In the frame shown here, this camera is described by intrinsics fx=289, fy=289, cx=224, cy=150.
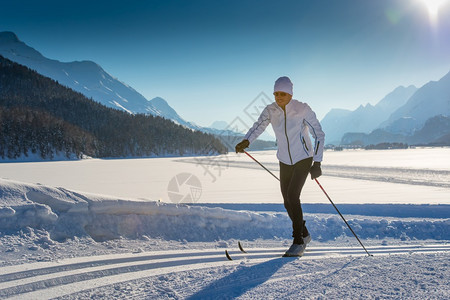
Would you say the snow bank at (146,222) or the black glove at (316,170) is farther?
the snow bank at (146,222)

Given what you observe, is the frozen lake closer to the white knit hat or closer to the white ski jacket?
the white ski jacket

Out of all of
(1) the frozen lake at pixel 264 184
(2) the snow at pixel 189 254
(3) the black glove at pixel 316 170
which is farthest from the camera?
(1) the frozen lake at pixel 264 184

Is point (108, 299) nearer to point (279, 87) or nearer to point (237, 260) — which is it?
point (237, 260)

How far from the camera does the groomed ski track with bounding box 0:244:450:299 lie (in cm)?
222

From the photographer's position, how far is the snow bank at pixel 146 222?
3.60 meters

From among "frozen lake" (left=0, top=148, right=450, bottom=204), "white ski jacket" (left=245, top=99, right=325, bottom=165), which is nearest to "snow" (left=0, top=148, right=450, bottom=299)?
"white ski jacket" (left=245, top=99, right=325, bottom=165)

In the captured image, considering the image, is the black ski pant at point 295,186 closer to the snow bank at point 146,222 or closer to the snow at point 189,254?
the snow at point 189,254

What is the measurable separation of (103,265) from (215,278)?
115 centimetres

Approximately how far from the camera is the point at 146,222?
425 centimetres

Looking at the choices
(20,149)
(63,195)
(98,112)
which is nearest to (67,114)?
(98,112)

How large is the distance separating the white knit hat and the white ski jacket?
0.54 ft

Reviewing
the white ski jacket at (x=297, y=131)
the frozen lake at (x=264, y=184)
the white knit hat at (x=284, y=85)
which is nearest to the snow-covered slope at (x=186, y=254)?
the white ski jacket at (x=297, y=131)

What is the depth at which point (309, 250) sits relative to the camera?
3.82 meters

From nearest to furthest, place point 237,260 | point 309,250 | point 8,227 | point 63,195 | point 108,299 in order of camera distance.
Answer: point 108,299 < point 237,260 < point 8,227 < point 309,250 < point 63,195
